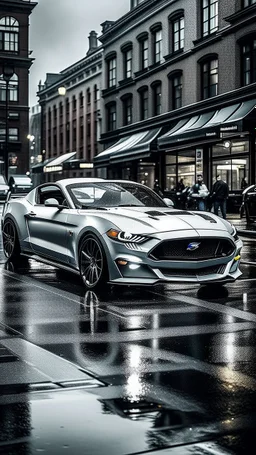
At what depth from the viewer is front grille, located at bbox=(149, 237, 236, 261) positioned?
344 inches

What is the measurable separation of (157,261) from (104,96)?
151 feet

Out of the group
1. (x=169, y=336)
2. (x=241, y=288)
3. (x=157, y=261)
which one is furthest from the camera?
A: (x=241, y=288)

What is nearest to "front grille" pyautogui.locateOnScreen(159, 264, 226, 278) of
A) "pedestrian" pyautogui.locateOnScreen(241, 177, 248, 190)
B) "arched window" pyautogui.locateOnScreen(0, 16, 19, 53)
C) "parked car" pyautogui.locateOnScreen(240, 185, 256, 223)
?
"parked car" pyautogui.locateOnScreen(240, 185, 256, 223)

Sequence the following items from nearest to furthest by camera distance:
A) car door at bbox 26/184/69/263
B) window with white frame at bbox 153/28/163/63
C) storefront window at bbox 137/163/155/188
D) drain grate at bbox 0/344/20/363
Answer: drain grate at bbox 0/344/20/363, car door at bbox 26/184/69/263, window with white frame at bbox 153/28/163/63, storefront window at bbox 137/163/155/188

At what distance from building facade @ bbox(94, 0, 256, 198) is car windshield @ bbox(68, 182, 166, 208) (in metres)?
20.9

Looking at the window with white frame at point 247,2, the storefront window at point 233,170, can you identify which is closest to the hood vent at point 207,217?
the storefront window at point 233,170

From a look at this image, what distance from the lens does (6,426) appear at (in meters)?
3.89

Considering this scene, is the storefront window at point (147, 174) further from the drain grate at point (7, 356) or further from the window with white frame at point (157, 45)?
the drain grate at point (7, 356)

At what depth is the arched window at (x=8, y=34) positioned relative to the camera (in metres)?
82.2

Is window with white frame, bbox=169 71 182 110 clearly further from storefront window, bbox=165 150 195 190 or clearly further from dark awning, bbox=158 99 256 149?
storefront window, bbox=165 150 195 190

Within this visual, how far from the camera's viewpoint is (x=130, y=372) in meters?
5.16

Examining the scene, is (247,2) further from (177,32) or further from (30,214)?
(30,214)

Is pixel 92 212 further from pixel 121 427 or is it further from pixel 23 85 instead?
pixel 23 85

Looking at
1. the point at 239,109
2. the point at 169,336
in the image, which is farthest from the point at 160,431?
the point at 239,109
